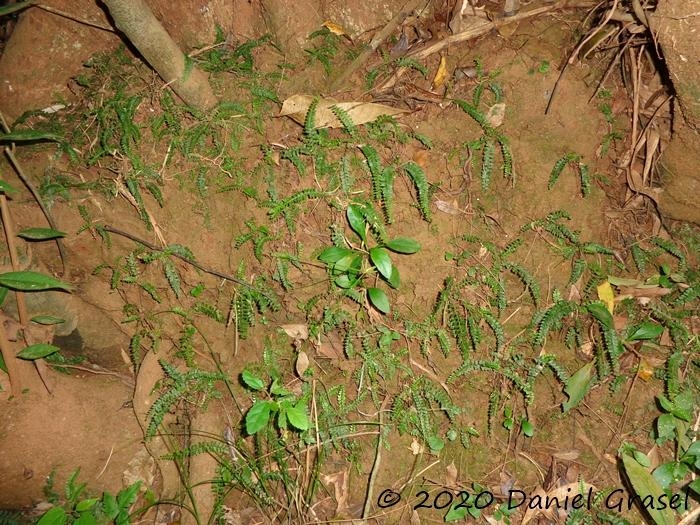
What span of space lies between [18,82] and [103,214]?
1149mm

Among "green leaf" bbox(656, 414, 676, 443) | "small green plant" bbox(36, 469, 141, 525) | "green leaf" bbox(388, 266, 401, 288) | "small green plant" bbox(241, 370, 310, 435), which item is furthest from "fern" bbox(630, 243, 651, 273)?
"small green plant" bbox(36, 469, 141, 525)

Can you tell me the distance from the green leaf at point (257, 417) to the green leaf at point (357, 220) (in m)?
1.14

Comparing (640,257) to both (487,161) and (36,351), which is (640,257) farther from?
(36,351)

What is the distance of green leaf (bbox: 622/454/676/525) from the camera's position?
2850 mm

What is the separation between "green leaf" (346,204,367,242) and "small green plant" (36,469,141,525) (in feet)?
7.55

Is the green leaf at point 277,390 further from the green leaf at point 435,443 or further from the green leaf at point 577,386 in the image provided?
the green leaf at point 577,386

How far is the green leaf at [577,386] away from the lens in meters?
3.18

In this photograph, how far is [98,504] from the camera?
351 cm

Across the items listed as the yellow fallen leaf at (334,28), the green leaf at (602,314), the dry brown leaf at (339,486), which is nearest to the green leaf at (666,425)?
the green leaf at (602,314)

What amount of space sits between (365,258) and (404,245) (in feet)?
0.95

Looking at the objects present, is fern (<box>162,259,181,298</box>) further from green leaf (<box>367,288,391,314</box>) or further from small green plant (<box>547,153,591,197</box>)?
small green plant (<box>547,153,591,197</box>)

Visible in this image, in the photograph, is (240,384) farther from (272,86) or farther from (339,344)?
(272,86)

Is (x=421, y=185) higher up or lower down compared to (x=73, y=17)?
lower down

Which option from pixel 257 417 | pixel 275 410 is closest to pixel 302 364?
pixel 275 410
